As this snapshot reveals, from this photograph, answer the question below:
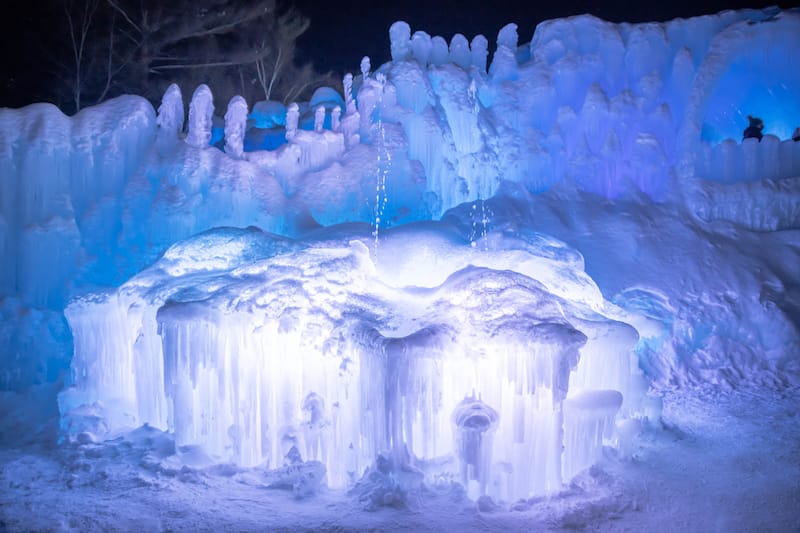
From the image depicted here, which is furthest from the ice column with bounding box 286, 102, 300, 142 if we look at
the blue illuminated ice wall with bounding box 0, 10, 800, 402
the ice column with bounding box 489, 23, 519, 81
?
the ice column with bounding box 489, 23, 519, 81

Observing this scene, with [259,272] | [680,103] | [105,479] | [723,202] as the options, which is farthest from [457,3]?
[105,479]

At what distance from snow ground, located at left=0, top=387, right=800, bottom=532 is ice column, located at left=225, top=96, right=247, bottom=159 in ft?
20.6

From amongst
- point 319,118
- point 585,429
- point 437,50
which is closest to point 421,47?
point 437,50

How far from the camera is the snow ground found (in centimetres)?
692

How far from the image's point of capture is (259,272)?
955cm

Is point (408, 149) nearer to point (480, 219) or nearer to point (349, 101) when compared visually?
point (349, 101)

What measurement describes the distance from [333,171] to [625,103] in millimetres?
7001

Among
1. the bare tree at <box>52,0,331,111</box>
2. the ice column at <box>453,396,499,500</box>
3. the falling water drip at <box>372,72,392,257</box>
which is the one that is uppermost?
the bare tree at <box>52,0,331,111</box>

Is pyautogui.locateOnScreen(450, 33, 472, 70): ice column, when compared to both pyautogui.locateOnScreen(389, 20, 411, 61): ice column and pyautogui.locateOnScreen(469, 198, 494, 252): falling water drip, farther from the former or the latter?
pyautogui.locateOnScreen(469, 198, 494, 252): falling water drip

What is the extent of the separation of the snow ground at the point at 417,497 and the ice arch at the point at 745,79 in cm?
794

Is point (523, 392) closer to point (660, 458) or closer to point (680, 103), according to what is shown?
point (660, 458)

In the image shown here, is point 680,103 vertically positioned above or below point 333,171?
above

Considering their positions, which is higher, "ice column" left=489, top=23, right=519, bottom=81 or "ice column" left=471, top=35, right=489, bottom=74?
"ice column" left=471, top=35, right=489, bottom=74

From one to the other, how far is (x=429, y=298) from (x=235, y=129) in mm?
6433
